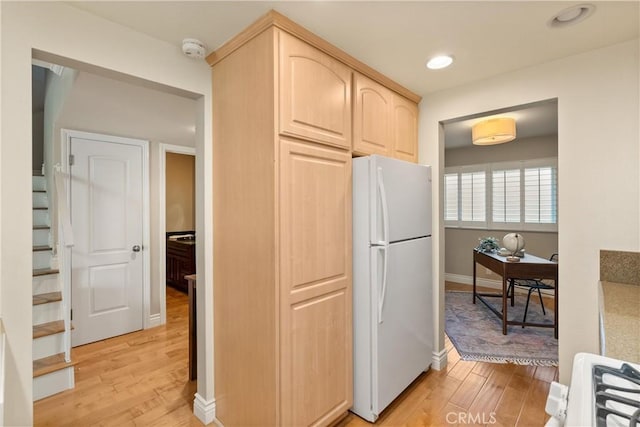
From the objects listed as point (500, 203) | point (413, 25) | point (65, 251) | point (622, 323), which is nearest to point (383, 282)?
point (622, 323)

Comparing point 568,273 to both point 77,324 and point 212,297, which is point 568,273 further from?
point 77,324

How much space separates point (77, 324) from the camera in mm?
3053

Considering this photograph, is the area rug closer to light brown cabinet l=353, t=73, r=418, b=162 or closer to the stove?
light brown cabinet l=353, t=73, r=418, b=162

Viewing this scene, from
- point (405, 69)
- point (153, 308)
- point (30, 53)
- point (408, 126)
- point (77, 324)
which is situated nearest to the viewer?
point (30, 53)

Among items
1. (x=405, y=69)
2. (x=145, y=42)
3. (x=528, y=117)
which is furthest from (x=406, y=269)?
(x=528, y=117)

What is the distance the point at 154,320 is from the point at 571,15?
4440mm

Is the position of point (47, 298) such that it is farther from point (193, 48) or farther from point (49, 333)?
point (193, 48)

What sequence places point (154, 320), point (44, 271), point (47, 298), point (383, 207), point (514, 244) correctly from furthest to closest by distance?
point (154, 320) < point (514, 244) < point (44, 271) < point (47, 298) < point (383, 207)

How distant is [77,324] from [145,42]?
2914mm

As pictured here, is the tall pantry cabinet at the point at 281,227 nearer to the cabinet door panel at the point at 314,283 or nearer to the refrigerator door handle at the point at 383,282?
the cabinet door panel at the point at 314,283

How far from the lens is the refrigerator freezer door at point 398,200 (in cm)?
183

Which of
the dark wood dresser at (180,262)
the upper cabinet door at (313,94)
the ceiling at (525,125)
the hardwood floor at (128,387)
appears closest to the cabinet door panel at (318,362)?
the hardwood floor at (128,387)

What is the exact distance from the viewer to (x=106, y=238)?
3268 mm

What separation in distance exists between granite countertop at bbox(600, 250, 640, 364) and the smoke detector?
2.20 m
